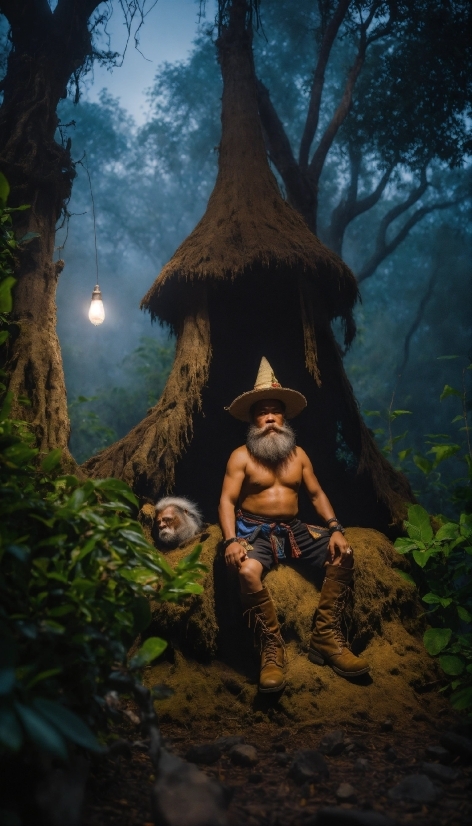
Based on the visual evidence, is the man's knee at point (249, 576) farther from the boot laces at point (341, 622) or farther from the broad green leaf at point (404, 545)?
the broad green leaf at point (404, 545)

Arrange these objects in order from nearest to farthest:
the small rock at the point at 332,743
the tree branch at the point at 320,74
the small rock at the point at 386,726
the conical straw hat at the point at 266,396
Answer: the small rock at the point at 332,743
the small rock at the point at 386,726
the conical straw hat at the point at 266,396
the tree branch at the point at 320,74

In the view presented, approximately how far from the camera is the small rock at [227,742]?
2928 millimetres

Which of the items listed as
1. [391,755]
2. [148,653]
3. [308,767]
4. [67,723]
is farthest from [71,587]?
[391,755]

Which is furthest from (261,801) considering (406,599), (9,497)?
(406,599)

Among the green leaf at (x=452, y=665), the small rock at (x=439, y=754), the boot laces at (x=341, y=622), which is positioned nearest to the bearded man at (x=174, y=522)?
the boot laces at (x=341, y=622)

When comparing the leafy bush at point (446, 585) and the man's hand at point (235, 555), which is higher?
the man's hand at point (235, 555)

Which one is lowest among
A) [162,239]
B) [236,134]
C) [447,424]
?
[447,424]

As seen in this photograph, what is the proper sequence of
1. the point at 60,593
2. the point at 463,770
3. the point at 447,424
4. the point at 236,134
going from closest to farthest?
1. the point at 60,593
2. the point at 463,770
3. the point at 236,134
4. the point at 447,424

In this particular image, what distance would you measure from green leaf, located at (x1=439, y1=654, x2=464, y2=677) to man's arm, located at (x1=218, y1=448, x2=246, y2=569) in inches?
61.5

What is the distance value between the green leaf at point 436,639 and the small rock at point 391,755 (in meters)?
0.95

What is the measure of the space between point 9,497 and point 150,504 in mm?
2593

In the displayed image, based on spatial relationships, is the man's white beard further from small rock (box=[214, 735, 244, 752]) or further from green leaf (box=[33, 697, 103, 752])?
green leaf (box=[33, 697, 103, 752])

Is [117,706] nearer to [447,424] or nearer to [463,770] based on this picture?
[463,770]

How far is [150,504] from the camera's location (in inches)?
180
